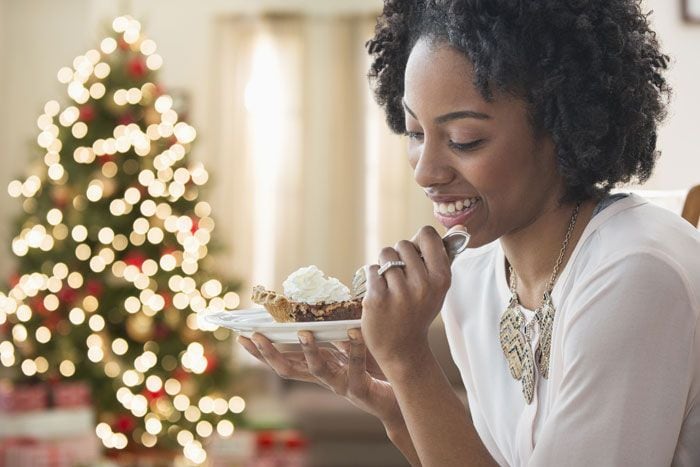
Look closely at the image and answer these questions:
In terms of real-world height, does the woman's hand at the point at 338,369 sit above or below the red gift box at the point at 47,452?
above

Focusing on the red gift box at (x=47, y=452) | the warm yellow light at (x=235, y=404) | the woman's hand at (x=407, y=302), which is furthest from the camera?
the warm yellow light at (x=235, y=404)

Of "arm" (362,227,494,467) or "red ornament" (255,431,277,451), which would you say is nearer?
"arm" (362,227,494,467)

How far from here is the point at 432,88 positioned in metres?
1.30

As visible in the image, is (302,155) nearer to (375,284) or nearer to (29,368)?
(29,368)

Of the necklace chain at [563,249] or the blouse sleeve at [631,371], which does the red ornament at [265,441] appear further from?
A: the blouse sleeve at [631,371]

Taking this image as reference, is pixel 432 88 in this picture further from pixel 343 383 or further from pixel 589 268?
pixel 343 383

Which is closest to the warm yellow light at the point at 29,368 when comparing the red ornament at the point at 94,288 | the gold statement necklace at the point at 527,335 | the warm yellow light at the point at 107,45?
the red ornament at the point at 94,288

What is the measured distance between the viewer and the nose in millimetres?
1292

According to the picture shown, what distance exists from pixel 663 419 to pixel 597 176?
37 centimetres

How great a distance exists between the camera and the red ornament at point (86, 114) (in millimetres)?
5141

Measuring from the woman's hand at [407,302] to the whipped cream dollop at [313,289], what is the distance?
228mm

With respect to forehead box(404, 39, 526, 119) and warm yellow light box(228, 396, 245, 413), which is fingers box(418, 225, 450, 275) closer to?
forehead box(404, 39, 526, 119)

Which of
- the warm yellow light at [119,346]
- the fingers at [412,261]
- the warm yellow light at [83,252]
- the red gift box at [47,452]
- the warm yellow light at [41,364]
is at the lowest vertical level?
the red gift box at [47,452]

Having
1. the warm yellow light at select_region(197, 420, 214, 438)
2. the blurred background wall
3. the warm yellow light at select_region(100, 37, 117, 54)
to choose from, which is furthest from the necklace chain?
the blurred background wall
